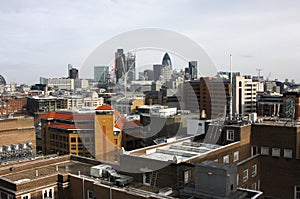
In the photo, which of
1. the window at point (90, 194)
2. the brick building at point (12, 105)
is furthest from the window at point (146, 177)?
the brick building at point (12, 105)

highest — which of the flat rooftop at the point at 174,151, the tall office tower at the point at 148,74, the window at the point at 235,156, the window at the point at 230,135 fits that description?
the tall office tower at the point at 148,74

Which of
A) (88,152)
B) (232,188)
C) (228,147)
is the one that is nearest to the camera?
(232,188)

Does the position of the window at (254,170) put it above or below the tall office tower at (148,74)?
below

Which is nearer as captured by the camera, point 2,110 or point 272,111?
point 272,111

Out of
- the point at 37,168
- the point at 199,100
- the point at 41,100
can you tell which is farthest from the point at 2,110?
the point at 37,168

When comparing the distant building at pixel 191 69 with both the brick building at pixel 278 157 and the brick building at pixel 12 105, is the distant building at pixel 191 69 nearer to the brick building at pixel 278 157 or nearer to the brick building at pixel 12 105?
the brick building at pixel 278 157

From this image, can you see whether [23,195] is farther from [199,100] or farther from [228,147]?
[199,100]

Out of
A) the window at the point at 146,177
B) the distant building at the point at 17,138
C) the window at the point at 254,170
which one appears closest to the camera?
the window at the point at 146,177

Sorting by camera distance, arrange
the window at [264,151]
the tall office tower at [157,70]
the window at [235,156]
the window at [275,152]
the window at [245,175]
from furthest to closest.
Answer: the tall office tower at [157,70]
the window at [264,151]
the window at [275,152]
the window at [235,156]
the window at [245,175]

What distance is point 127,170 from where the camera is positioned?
21391mm

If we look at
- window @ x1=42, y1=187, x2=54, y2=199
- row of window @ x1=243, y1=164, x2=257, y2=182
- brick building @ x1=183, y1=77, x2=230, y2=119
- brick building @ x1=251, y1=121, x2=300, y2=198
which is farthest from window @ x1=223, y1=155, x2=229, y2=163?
brick building @ x1=183, y1=77, x2=230, y2=119

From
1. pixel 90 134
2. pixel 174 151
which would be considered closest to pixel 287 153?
pixel 174 151

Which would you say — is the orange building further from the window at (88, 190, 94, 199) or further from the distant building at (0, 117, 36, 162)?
the window at (88, 190, 94, 199)

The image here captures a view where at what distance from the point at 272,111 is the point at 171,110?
167 ft
